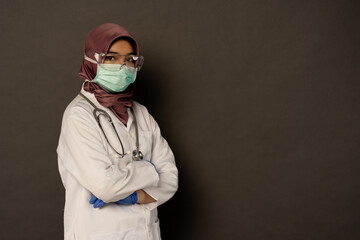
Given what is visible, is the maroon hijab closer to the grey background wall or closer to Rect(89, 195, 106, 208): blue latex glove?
Rect(89, 195, 106, 208): blue latex glove

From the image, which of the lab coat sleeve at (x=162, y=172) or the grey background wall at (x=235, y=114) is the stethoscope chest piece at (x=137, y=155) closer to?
the lab coat sleeve at (x=162, y=172)

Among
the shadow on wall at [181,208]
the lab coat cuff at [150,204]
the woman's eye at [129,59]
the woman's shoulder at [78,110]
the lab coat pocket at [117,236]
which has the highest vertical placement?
the woman's eye at [129,59]

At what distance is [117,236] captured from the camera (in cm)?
199

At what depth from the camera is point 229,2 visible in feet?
9.65

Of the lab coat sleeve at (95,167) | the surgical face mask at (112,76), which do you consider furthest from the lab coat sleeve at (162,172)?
the surgical face mask at (112,76)

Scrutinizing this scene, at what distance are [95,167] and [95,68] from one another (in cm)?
53

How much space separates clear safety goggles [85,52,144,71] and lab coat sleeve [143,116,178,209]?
0.38 m

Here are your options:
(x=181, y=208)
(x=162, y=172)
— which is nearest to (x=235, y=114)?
(x=181, y=208)

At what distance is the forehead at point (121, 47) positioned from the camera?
211 cm

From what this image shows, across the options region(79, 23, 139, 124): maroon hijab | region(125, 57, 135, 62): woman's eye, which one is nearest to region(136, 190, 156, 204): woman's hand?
region(79, 23, 139, 124): maroon hijab

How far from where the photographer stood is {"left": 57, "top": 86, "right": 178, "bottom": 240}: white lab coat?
75.2 inches

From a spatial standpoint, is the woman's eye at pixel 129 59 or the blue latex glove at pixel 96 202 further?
the woman's eye at pixel 129 59

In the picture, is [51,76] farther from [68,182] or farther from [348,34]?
[348,34]

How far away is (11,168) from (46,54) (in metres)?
0.75
